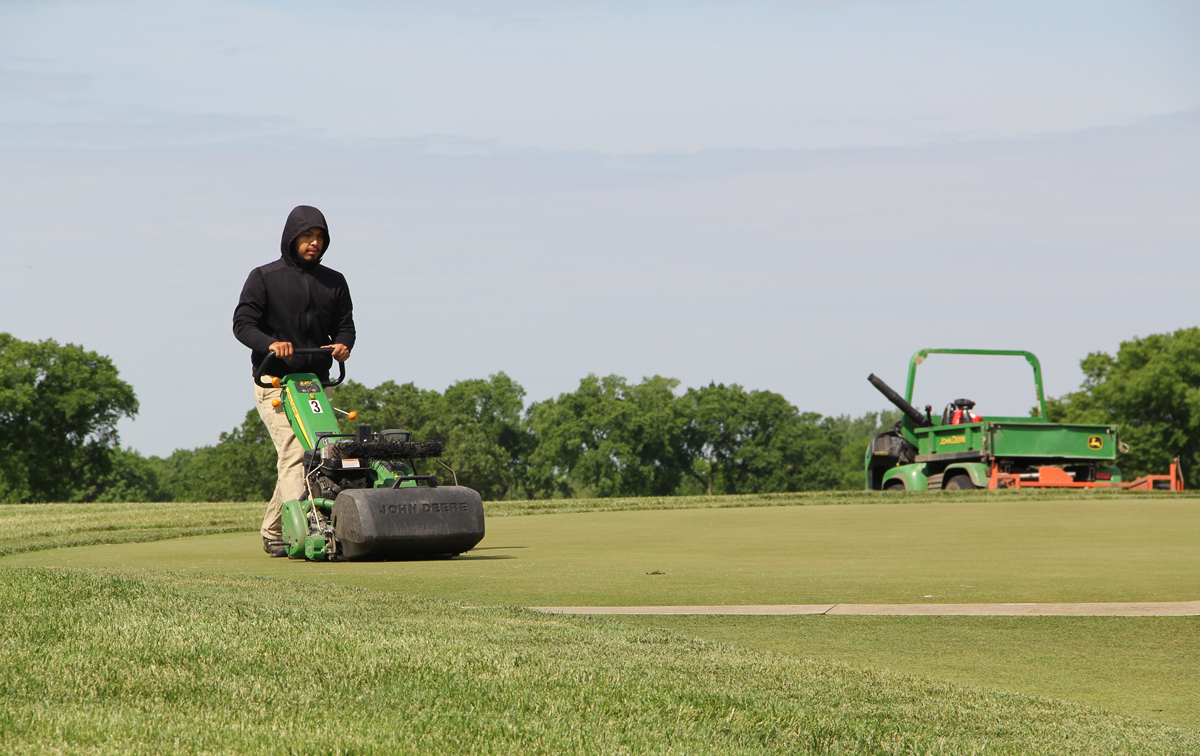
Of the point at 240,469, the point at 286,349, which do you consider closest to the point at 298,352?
the point at 286,349

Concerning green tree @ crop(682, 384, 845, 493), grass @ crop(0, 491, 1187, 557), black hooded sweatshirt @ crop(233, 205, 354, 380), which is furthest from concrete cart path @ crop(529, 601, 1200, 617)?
green tree @ crop(682, 384, 845, 493)

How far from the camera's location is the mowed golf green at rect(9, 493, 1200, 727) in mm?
5043

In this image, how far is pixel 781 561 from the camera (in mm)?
9461

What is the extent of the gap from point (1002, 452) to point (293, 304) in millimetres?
16187

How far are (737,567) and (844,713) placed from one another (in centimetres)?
501

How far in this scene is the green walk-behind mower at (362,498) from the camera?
365 inches

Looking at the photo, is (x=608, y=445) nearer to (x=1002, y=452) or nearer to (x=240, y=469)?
(x=240, y=469)

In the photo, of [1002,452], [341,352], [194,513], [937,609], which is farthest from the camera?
[1002,452]

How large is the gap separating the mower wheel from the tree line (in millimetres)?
43582

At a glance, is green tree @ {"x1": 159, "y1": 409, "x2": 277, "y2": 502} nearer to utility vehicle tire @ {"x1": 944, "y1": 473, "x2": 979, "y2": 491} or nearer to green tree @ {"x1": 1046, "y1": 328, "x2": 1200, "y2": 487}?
green tree @ {"x1": 1046, "y1": 328, "x2": 1200, "y2": 487}

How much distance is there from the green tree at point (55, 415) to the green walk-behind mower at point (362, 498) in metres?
57.0

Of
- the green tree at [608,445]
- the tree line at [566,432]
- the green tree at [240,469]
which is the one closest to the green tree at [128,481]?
the tree line at [566,432]

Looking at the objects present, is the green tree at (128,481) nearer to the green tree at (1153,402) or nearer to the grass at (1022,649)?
the green tree at (1153,402)

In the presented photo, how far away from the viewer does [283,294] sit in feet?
33.6
